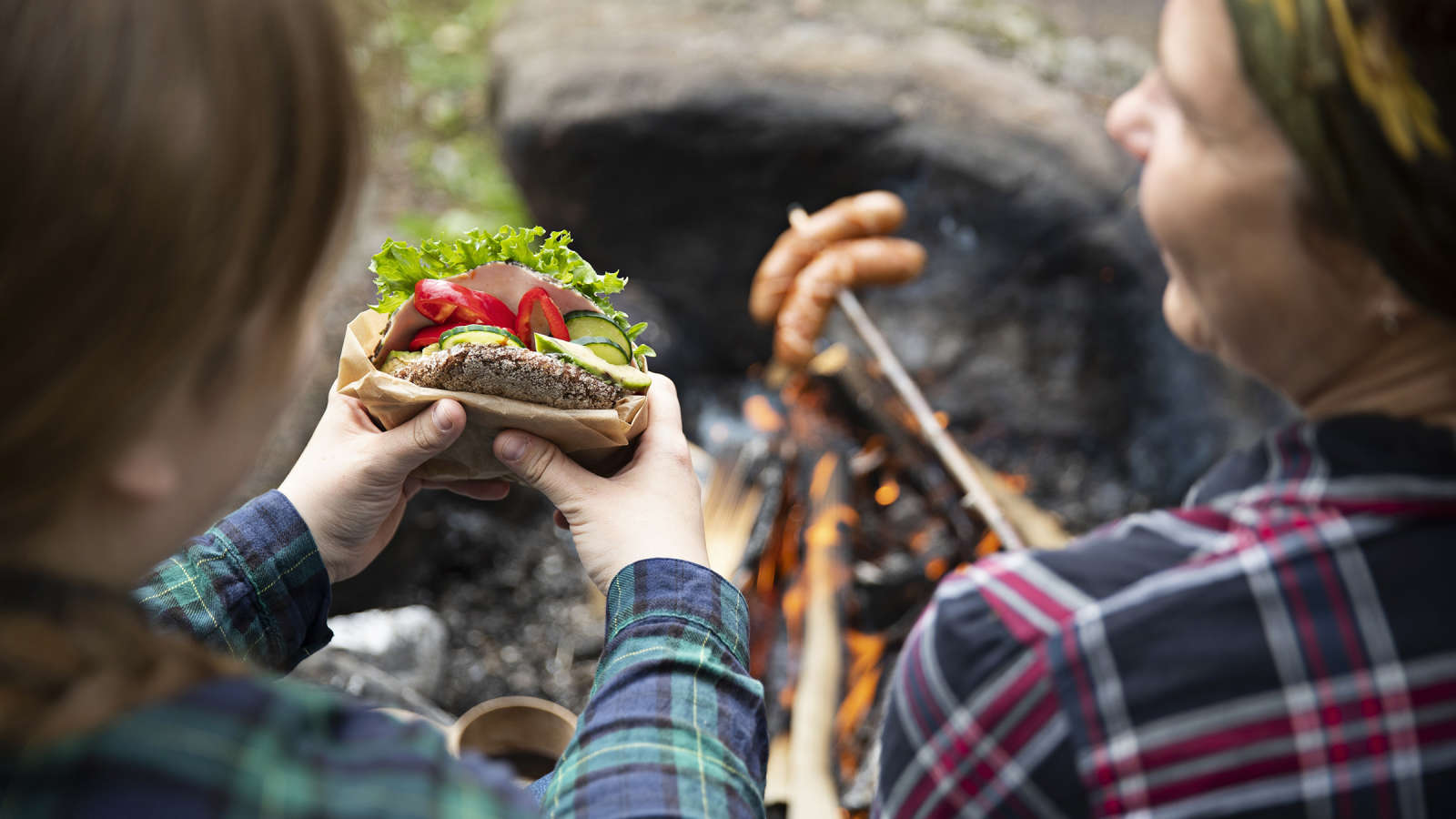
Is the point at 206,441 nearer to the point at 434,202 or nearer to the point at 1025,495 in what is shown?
the point at 1025,495

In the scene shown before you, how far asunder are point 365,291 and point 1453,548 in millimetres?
4836

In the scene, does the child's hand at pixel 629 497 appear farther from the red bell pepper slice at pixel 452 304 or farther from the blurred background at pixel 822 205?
the blurred background at pixel 822 205

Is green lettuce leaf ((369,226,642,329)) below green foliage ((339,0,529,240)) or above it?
above

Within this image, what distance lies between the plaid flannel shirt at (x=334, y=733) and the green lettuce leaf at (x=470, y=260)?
21.6 inches

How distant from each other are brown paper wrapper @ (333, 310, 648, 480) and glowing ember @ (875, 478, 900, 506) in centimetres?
250

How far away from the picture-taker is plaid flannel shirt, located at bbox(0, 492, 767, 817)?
78 cm

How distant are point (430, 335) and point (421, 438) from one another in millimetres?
263

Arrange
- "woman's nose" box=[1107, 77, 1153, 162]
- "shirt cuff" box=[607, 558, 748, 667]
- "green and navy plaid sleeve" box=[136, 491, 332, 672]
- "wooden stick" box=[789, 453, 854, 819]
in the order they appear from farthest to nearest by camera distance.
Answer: "wooden stick" box=[789, 453, 854, 819] → "green and navy plaid sleeve" box=[136, 491, 332, 672] → "shirt cuff" box=[607, 558, 748, 667] → "woman's nose" box=[1107, 77, 1153, 162]

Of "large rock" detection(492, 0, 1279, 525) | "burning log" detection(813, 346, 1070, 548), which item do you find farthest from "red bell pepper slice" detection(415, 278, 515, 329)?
"large rock" detection(492, 0, 1279, 525)

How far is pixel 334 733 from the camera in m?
0.91

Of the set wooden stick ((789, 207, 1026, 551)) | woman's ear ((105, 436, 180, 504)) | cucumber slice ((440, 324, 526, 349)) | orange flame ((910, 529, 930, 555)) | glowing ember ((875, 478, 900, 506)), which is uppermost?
woman's ear ((105, 436, 180, 504))

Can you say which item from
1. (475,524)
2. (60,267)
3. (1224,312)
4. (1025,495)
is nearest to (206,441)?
(60,267)

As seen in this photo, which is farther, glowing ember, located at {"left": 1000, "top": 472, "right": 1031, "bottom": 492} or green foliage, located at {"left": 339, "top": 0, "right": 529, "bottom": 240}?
green foliage, located at {"left": 339, "top": 0, "right": 529, "bottom": 240}

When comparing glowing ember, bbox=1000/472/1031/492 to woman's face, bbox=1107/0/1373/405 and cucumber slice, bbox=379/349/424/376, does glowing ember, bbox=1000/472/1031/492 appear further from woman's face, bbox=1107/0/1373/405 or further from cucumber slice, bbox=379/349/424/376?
woman's face, bbox=1107/0/1373/405
